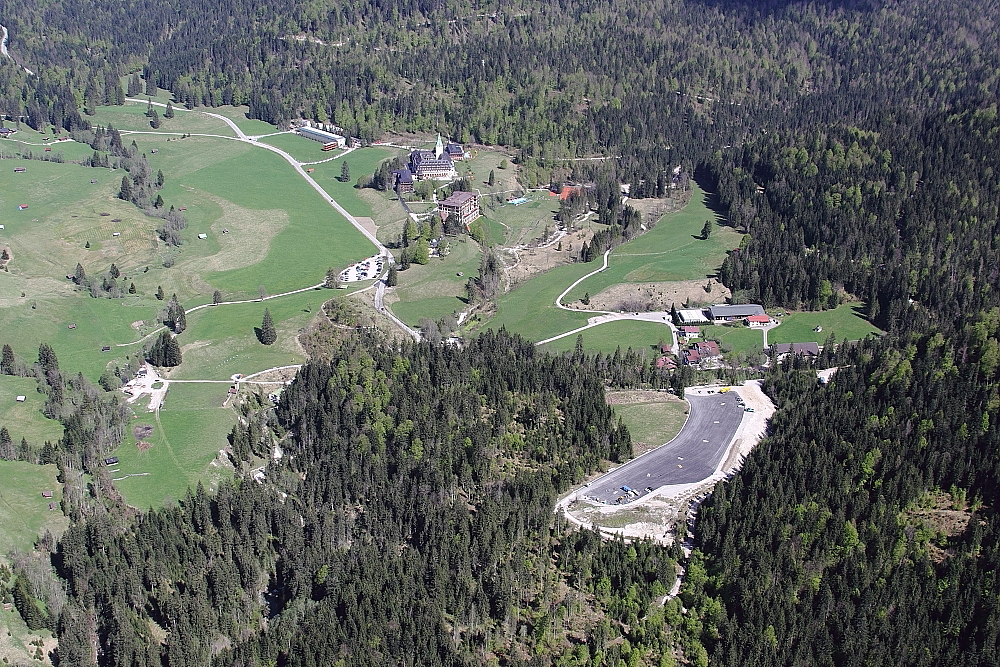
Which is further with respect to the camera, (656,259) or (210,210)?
(210,210)

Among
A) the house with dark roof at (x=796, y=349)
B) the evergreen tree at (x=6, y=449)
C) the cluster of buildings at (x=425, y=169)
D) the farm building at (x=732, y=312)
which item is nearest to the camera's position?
the evergreen tree at (x=6, y=449)

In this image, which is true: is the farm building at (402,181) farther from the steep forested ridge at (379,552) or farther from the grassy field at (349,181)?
the steep forested ridge at (379,552)

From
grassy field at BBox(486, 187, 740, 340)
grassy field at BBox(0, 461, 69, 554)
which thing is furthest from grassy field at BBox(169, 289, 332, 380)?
grassy field at BBox(486, 187, 740, 340)

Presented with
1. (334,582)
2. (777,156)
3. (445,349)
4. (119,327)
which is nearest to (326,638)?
(334,582)

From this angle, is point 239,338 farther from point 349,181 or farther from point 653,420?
point 349,181

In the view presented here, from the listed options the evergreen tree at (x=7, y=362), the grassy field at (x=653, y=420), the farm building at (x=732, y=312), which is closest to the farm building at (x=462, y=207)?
the farm building at (x=732, y=312)

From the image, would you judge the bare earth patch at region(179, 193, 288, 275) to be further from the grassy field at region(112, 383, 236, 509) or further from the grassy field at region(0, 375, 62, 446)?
the grassy field at region(0, 375, 62, 446)

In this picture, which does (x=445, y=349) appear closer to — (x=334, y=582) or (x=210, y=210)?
(x=334, y=582)
